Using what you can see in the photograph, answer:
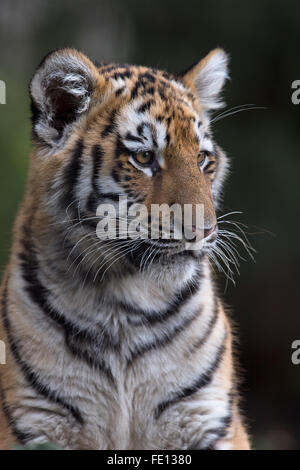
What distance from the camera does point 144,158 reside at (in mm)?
3703

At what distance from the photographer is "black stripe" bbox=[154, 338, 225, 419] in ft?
12.8

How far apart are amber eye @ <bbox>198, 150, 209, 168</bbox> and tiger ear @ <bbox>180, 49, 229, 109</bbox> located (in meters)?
0.49

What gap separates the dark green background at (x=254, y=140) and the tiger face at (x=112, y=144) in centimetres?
413

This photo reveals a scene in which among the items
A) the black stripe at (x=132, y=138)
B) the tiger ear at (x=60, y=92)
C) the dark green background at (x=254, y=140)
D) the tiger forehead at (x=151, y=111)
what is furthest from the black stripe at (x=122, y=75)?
the dark green background at (x=254, y=140)

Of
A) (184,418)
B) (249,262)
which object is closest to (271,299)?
(249,262)

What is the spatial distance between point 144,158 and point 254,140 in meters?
4.71

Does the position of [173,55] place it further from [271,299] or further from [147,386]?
[147,386]

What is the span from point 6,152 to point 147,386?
5.35m

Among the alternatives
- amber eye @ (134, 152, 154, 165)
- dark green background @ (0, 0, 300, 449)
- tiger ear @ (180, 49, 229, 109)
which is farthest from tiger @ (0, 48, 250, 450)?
dark green background @ (0, 0, 300, 449)

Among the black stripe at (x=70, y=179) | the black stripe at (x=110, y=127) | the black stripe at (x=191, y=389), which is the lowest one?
the black stripe at (x=191, y=389)

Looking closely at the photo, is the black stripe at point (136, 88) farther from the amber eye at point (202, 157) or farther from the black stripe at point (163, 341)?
the black stripe at point (163, 341)

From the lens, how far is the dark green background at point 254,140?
818 centimetres

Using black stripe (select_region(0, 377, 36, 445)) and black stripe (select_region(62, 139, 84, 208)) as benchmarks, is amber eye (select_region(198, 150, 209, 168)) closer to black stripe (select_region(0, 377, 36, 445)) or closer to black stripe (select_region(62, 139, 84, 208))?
black stripe (select_region(62, 139, 84, 208))

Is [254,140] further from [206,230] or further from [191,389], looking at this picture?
[206,230]
